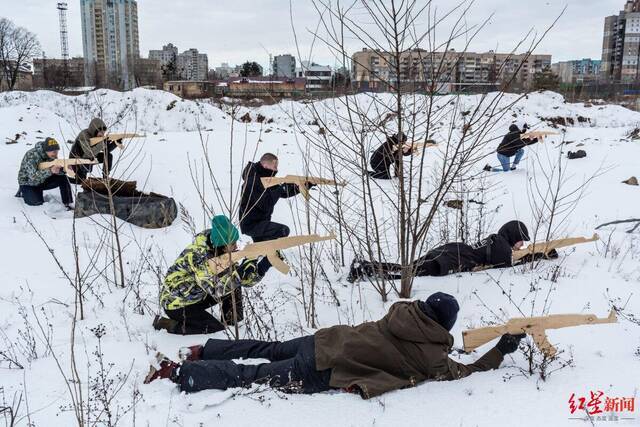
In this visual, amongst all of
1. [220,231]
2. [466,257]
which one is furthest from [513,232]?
[220,231]

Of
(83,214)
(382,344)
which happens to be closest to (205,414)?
(382,344)

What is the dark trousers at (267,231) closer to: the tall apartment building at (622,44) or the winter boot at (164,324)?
the winter boot at (164,324)

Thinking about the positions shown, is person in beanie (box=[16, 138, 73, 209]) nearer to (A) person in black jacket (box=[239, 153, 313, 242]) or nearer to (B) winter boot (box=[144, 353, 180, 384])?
(A) person in black jacket (box=[239, 153, 313, 242])

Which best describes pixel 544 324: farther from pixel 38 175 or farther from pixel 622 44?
pixel 622 44

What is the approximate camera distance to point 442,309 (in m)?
2.69

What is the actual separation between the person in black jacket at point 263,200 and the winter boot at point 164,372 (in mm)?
2581

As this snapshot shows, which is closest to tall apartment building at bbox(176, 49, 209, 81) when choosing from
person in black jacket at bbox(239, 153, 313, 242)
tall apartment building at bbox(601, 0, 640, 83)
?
tall apartment building at bbox(601, 0, 640, 83)

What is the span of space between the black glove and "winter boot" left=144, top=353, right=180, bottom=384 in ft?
6.20

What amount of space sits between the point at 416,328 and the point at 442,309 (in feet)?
0.57

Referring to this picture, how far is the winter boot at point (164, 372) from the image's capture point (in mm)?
2836

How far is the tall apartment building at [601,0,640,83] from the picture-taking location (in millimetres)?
59969

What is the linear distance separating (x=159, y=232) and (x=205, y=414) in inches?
172

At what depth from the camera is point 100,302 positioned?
416 centimetres

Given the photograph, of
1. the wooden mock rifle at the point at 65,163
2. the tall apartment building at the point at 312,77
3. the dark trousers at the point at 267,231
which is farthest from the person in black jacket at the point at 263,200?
the wooden mock rifle at the point at 65,163
